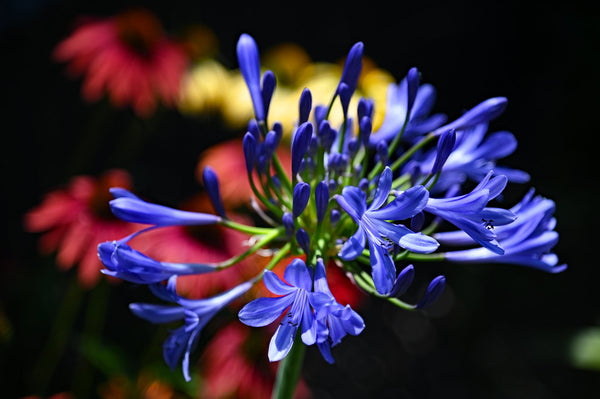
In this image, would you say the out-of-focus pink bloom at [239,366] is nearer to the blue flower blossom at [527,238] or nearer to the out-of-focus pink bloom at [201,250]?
the out-of-focus pink bloom at [201,250]

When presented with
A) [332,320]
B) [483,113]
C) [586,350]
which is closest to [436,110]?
[586,350]

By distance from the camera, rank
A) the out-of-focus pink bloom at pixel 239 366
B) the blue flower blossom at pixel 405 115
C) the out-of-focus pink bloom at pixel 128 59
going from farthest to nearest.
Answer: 1. the out-of-focus pink bloom at pixel 128 59
2. the out-of-focus pink bloom at pixel 239 366
3. the blue flower blossom at pixel 405 115

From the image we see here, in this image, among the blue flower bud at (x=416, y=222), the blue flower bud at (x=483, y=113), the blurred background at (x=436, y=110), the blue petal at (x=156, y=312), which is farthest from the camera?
the blurred background at (x=436, y=110)

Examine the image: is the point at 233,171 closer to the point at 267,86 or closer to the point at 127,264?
the point at 267,86

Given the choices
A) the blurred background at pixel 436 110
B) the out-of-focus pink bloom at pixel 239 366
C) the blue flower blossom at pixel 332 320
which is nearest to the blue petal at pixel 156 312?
the blue flower blossom at pixel 332 320

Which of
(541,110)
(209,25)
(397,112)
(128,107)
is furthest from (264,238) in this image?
(541,110)

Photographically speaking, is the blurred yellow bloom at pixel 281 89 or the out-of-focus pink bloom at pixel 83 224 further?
the blurred yellow bloom at pixel 281 89
